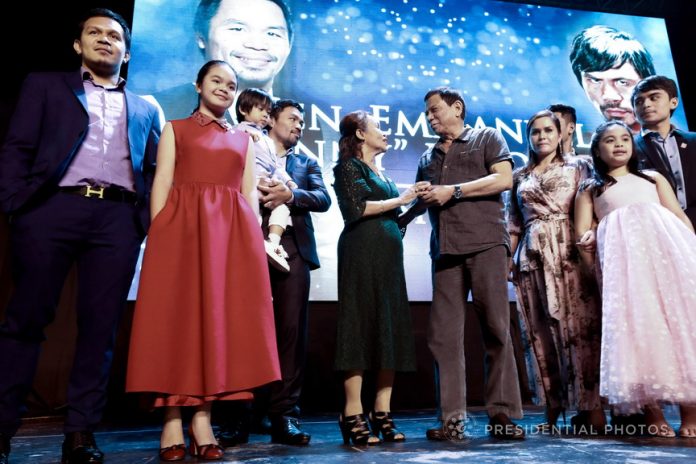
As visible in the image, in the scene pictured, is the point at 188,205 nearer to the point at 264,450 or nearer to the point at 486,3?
the point at 264,450

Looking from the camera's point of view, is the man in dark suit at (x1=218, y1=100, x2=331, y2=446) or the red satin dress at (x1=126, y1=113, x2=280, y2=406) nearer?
the red satin dress at (x1=126, y1=113, x2=280, y2=406)

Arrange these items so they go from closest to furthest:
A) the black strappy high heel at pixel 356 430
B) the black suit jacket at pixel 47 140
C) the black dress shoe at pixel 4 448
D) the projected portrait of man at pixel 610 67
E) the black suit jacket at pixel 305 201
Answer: the black dress shoe at pixel 4 448 < the black suit jacket at pixel 47 140 < the black strappy high heel at pixel 356 430 < the black suit jacket at pixel 305 201 < the projected portrait of man at pixel 610 67

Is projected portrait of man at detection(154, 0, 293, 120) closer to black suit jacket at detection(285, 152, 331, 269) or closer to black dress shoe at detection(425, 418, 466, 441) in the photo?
black suit jacket at detection(285, 152, 331, 269)

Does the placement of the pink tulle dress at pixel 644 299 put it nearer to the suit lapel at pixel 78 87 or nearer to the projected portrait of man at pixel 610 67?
the projected portrait of man at pixel 610 67

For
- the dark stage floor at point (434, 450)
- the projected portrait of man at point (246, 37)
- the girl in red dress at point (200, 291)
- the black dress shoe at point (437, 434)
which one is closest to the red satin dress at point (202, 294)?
the girl in red dress at point (200, 291)

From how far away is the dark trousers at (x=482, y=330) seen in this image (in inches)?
91.6

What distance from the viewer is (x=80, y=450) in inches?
72.6

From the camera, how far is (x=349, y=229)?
251cm

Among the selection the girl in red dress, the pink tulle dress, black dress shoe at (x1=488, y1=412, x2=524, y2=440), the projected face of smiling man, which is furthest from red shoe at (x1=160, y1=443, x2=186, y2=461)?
the projected face of smiling man

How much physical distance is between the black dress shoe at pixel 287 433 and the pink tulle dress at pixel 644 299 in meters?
1.23

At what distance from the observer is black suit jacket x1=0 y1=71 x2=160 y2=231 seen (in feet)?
6.39

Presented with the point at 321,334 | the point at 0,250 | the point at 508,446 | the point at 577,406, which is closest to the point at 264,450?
the point at 508,446

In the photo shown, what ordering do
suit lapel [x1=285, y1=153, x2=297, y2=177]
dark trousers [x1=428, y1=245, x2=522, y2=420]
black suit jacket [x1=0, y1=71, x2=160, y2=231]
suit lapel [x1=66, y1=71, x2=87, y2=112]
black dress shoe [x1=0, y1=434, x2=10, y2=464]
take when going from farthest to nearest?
suit lapel [x1=285, y1=153, x2=297, y2=177], dark trousers [x1=428, y1=245, x2=522, y2=420], suit lapel [x1=66, y1=71, x2=87, y2=112], black suit jacket [x1=0, y1=71, x2=160, y2=231], black dress shoe [x1=0, y1=434, x2=10, y2=464]

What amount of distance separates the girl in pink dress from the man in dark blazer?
292 mm
